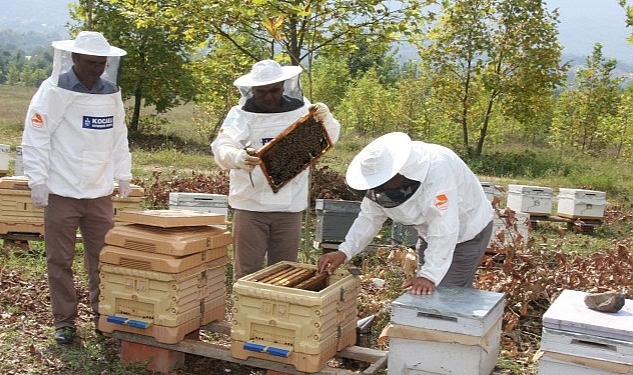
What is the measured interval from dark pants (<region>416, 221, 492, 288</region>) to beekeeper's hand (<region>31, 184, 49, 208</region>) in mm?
2398

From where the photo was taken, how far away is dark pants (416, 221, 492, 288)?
4.02 metres

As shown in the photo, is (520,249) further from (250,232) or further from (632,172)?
(632,172)

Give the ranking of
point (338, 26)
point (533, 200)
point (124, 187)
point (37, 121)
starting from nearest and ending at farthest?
1. point (37, 121)
2. point (124, 187)
3. point (338, 26)
4. point (533, 200)

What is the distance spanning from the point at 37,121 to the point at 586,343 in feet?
10.7

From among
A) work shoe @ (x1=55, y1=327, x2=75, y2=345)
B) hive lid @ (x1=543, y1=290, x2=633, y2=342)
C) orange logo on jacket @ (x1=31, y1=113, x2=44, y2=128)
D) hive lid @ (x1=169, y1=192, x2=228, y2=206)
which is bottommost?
work shoe @ (x1=55, y1=327, x2=75, y2=345)

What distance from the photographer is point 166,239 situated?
4.04 metres

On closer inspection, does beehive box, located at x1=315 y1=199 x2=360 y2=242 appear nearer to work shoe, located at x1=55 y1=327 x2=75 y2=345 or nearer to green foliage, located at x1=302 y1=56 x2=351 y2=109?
work shoe, located at x1=55 y1=327 x2=75 y2=345

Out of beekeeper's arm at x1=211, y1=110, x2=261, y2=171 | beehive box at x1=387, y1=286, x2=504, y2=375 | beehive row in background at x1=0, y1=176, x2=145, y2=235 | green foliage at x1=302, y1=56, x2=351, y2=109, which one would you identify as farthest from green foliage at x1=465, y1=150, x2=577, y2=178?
beehive box at x1=387, y1=286, x2=504, y2=375

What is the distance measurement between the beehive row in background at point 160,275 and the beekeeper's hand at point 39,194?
18.4 inches

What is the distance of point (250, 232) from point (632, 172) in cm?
1417

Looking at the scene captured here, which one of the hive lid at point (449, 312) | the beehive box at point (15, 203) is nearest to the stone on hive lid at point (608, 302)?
the hive lid at point (449, 312)

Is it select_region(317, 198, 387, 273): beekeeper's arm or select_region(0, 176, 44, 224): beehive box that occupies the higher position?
select_region(317, 198, 387, 273): beekeeper's arm

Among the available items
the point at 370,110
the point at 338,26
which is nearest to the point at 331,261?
the point at 338,26

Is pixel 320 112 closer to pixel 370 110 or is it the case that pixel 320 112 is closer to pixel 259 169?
pixel 259 169
